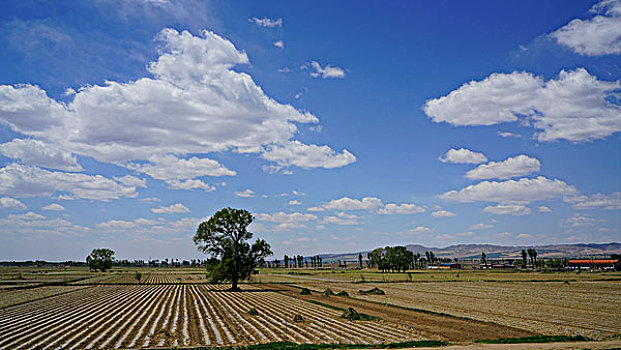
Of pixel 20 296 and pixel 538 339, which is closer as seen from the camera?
pixel 538 339

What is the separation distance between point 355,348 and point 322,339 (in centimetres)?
327

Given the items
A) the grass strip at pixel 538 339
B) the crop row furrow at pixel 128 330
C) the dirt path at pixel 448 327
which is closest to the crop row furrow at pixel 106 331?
the crop row furrow at pixel 128 330

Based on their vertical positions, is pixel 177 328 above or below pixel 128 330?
below

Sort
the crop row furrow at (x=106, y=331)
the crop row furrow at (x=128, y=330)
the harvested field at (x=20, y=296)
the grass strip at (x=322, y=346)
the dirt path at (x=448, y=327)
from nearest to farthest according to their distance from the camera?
the grass strip at (x=322, y=346), the crop row furrow at (x=106, y=331), the crop row furrow at (x=128, y=330), the dirt path at (x=448, y=327), the harvested field at (x=20, y=296)

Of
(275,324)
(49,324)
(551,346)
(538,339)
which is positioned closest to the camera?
(551,346)

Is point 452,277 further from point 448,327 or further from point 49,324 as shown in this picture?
point 49,324

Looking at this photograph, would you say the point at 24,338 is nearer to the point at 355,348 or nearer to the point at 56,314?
the point at 56,314

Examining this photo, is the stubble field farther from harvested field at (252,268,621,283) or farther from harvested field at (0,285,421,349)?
harvested field at (252,268,621,283)

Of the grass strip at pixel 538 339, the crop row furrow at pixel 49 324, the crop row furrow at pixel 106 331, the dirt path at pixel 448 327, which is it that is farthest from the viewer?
the dirt path at pixel 448 327

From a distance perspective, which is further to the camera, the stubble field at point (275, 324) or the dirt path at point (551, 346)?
the stubble field at point (275, 324)

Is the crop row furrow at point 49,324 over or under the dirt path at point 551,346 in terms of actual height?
over

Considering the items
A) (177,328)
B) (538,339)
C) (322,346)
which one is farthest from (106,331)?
(538,339)

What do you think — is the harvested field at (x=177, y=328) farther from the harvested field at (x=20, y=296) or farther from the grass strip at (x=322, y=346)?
the harvested field at (x=20, y=296)

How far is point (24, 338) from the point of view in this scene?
2488cm
